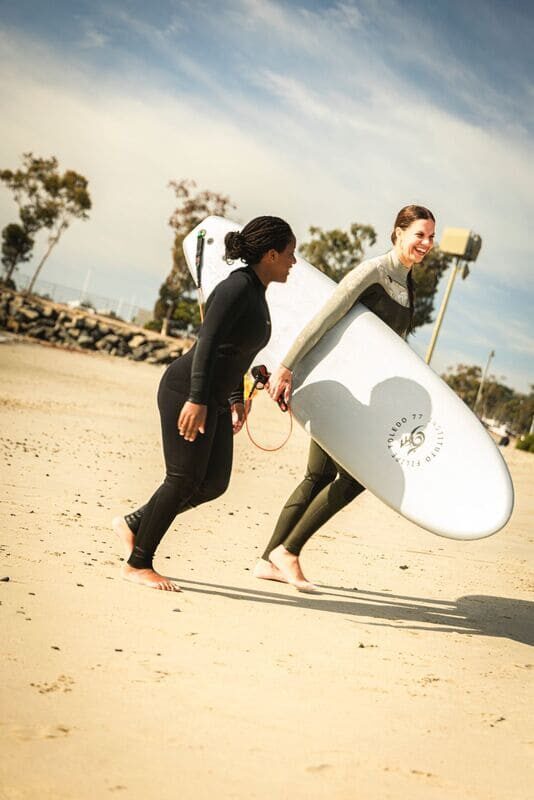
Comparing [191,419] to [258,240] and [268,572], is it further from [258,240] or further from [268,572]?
[268,572]

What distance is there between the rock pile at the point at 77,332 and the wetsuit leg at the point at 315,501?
25.5 meters

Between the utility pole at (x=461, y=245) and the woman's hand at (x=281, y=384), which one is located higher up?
the utility pole at (x=461, y=245)

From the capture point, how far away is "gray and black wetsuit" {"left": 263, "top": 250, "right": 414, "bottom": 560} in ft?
13.3

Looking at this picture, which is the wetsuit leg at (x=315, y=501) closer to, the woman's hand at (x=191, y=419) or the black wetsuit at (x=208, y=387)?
the black wetsuit at (x=208, y=387)

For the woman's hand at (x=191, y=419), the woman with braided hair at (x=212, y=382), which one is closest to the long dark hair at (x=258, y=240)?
the woman with braided hair at (x=212, y=382)

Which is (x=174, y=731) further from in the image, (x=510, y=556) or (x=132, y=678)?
(x=510, y=556)

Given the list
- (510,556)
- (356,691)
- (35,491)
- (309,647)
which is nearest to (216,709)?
(356,691)

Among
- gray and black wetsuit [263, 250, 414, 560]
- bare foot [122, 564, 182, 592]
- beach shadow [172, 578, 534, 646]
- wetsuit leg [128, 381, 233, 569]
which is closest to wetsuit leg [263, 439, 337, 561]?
gray and black wetsuit [263, 250, 414, 560]

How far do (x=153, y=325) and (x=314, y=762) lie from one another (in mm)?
41621

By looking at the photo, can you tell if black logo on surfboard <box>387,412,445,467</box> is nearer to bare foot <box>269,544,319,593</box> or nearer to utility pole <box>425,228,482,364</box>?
bare foot <box>269,544,319,593</box>

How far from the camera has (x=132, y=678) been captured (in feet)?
8.21

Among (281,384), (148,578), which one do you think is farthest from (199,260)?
(148,578)

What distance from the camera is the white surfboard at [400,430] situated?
4.05m

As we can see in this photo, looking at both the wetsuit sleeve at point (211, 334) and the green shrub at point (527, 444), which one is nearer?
the wetsuit sleeve at point (211, 334)
